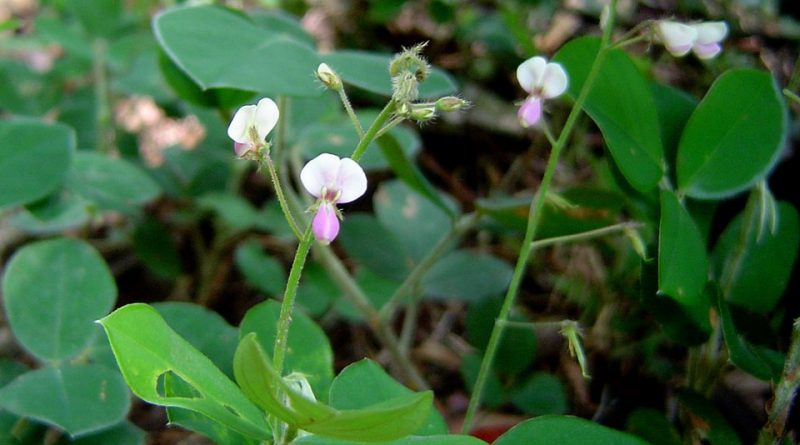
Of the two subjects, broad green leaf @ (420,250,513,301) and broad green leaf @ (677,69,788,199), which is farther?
broad green leaf @ (420,250,513,301)

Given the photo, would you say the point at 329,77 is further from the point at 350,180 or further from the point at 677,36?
the point at 677,36

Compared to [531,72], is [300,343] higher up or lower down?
lower down

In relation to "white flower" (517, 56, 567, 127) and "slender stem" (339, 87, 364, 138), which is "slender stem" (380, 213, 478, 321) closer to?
"white flower" (517, 56, 567, 127)

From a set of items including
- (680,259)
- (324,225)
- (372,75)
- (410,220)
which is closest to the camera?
(324,225)

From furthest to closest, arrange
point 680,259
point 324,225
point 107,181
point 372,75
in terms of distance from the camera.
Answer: point 107,181
point 372,75
point 680,259
point 324,225

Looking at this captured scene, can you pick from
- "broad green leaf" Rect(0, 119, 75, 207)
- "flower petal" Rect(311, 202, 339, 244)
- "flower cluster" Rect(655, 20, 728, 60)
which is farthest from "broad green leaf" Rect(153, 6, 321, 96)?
"flower cluster" Rect(655, 20, 728, 60)

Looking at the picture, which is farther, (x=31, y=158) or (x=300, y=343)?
(x=31, y=158)

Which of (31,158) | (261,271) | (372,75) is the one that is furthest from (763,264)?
(31,158)
